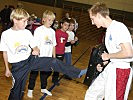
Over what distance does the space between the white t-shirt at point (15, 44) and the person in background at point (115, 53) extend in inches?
35.3

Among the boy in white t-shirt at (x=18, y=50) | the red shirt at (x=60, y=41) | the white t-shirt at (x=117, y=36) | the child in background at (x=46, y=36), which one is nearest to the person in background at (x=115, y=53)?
the white t-shirt at (x=117, y=36)

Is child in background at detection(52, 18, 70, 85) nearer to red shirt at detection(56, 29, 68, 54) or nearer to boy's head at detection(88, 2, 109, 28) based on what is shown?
red shirt at detection(56, 29, 68, 54)

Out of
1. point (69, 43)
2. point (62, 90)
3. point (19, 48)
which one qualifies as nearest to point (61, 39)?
point (69, 43)

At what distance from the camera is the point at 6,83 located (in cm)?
443

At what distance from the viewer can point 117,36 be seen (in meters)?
2.56

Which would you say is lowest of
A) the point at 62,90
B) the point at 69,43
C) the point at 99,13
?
the point at 62,90

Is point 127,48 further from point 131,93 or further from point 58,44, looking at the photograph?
point 131,93

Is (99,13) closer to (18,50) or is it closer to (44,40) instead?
(18,50)

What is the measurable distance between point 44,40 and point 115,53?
144 centimetres

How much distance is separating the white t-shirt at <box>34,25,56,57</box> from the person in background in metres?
1.13

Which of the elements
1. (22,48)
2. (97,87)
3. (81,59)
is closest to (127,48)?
(97,87)

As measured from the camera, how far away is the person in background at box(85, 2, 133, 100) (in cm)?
255

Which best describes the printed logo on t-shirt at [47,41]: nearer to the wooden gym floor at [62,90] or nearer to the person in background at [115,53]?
the wooden gym floor at [62,90]

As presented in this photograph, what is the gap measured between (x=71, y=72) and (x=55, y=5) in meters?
10.2
